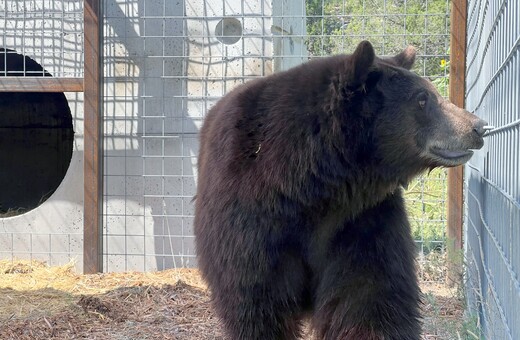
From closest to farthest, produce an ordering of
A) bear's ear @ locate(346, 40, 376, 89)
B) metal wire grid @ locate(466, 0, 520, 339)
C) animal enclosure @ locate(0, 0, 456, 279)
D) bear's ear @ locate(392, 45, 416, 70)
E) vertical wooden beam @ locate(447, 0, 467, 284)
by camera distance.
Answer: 1. metal wire grid @ locate(466, 0, 520, 339)
2. bear's ear @ locate(346, 40, 376, 89)
3. bear's ear @ locate(392, 45, 416, 70)
4. vertical wooden beam @ locate(447, 0, 467, 284)
5. animal enclosure @ locate(0, 0, 456, 279)

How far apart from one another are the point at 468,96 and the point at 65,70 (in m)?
4.37

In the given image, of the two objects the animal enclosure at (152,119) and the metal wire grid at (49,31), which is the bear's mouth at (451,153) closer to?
the animal enclosure at (152,119)

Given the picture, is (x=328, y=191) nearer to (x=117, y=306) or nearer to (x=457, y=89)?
(x=117, y=306)

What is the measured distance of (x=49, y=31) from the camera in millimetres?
8555

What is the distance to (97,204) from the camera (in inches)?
322

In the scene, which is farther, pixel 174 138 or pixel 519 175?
pixel 174 138

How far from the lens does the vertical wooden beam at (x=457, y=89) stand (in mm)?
7652

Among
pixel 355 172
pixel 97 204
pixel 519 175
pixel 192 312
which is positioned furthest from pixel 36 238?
pixel 519 175

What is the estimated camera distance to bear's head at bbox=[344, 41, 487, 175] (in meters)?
3.92

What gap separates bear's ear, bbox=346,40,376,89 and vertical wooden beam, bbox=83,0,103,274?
4770 millimetres

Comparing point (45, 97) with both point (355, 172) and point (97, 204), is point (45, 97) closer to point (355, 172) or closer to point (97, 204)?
point (97, 204)

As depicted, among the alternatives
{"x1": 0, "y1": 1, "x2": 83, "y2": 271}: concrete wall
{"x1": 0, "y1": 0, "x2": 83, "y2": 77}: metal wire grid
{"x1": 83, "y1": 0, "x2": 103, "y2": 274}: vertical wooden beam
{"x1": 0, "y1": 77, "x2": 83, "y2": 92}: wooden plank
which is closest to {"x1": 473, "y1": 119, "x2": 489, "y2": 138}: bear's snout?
{"x1": 83, "y1": 0, "x2": 103, "y2": 274}: vertical wooden beam

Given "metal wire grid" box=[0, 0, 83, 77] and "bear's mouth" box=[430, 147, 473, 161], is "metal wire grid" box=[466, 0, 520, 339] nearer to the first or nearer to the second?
"bear's mouth" box=[430, 147, 473, 161]

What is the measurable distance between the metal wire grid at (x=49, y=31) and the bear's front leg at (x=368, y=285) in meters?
5.37
